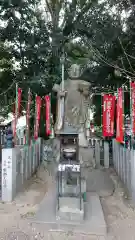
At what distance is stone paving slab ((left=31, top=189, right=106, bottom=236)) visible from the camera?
169 inches

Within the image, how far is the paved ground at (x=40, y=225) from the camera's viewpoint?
4188 millimetres

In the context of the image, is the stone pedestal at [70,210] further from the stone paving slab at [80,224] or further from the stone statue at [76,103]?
the stone statue at [76,103]

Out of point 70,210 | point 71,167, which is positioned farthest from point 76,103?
point 70,210

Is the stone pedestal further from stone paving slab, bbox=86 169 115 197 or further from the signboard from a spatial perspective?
stone paving slab, bbox=86 169 115 197

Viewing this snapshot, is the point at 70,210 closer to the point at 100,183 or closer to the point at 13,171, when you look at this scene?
the point at 13,171

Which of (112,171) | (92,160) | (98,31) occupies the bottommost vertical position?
(112,171)

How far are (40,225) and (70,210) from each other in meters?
0.67

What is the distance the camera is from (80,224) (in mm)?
4430

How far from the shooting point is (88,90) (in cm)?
809

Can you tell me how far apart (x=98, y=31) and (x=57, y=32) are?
2040mm

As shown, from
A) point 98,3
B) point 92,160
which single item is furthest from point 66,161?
point 98,3

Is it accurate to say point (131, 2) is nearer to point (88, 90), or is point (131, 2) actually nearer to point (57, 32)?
point (57, 32)

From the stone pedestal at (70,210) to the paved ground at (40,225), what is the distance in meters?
0.37

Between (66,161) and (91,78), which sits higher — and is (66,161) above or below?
Answer: below
